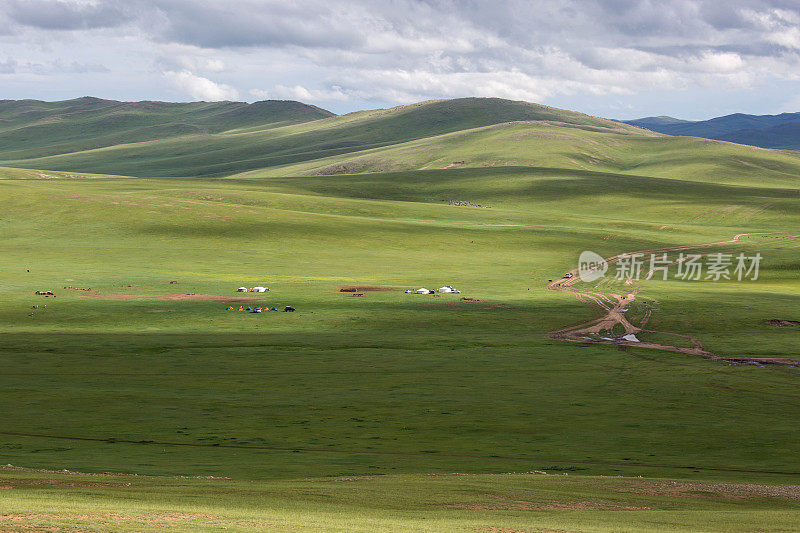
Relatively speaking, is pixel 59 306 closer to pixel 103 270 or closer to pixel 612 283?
pixel 103 270

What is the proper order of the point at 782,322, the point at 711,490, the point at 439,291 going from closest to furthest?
the point at 711,490
the point at 782,322
the point at 439,291

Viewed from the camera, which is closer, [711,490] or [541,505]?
[541,505]

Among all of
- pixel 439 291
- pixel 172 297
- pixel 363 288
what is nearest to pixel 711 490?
pixel 439 291

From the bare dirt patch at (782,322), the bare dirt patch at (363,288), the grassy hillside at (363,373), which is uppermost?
the bare dirt patch at (363,288)

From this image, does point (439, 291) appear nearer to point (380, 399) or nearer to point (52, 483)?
point (380, 399)

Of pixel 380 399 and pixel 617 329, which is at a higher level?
pixel 617 329

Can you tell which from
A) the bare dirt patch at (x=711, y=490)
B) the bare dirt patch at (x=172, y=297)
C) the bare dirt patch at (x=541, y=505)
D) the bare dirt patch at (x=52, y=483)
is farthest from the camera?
the bare dirt patch at (x=172, y=297)

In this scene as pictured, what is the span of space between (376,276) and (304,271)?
39.2 ft

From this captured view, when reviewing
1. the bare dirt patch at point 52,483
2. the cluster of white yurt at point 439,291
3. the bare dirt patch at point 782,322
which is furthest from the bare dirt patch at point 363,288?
the bare dirt patch at point 52,483

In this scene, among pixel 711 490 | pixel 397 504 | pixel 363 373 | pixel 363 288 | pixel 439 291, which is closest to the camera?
pixel 397 504

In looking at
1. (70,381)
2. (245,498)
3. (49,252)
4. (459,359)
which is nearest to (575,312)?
(459,359)

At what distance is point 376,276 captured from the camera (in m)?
120

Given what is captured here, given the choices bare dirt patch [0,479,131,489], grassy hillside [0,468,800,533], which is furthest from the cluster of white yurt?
bare dirt patch [0,479,131,489]

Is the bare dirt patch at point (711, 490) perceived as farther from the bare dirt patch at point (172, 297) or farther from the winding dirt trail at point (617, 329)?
the bare dirt patch at point (172, 297)
